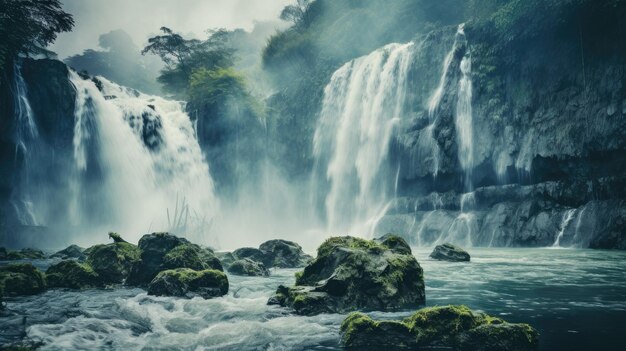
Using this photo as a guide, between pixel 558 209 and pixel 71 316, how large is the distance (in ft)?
95.0

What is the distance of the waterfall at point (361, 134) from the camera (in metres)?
40.9

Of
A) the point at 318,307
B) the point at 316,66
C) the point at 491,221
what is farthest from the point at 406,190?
the point at 318,307

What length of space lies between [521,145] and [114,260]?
1136 inches

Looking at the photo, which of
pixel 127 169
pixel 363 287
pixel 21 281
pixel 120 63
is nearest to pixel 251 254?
pixel 21 281

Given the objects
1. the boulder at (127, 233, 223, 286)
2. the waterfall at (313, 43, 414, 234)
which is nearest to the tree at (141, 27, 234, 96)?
the waterfall at (313, 43, 414, 234)

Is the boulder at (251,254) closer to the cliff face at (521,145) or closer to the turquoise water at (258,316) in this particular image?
the turquoise water at (258,316)

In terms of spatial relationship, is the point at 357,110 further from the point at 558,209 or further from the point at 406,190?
the point at 558,209

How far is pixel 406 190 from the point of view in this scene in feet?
127

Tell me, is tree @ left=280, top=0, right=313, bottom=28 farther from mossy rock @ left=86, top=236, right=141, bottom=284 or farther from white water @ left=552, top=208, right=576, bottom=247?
mossy rock @ left=86, top=236, right=141, bottom=284

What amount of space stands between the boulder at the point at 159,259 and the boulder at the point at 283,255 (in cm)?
665

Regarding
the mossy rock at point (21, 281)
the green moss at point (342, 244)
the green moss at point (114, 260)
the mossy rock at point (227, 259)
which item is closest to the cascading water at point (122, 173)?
the mossy rock at point (227, 259)

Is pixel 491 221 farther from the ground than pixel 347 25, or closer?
closer

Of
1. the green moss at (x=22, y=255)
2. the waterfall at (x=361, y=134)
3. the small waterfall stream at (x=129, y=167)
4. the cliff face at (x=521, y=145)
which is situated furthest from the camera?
the waterfall at (x=361, y=134)

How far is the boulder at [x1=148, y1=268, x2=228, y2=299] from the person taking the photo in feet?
42.8
